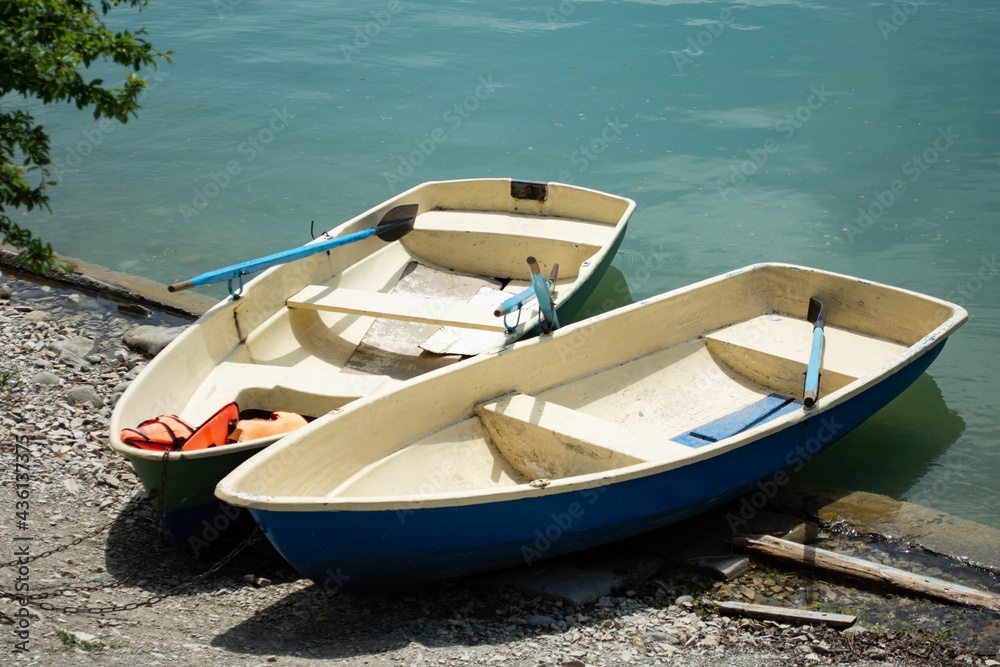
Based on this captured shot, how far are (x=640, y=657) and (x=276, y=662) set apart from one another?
1751 millimetres

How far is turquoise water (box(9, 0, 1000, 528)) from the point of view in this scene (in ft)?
29.7

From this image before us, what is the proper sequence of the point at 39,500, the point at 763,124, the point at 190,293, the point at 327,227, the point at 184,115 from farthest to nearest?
the point at 184,115
the point at 763,124
the point at 327,227
the point at 190,293
the point at 39,500

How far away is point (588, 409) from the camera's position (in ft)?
19.6

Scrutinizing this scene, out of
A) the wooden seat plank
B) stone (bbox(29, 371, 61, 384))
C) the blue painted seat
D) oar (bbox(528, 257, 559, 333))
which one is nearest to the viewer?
the wooden seat plank

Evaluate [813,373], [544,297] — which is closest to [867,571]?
[813,373]

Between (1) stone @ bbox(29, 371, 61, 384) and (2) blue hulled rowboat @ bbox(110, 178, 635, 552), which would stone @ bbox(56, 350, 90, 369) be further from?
(2) blue hulled rowboat @ bbox(110, 178, 635, 552)

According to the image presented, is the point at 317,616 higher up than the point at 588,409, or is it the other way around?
the point at 588,409

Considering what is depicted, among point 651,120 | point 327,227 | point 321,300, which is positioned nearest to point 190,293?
point 327,227

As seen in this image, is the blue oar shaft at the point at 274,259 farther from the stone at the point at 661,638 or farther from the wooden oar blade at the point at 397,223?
the stone at the point at 661,638

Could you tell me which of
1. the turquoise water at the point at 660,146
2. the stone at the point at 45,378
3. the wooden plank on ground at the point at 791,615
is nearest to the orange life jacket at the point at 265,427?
the stone at the point at 45,378

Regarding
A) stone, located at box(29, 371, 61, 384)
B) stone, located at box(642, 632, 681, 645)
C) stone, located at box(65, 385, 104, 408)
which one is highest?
stone, located at box(29, 371, 61, 384)

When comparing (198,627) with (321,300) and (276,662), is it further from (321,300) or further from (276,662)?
(321,300)

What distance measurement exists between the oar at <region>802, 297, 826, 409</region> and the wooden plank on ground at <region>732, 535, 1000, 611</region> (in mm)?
884

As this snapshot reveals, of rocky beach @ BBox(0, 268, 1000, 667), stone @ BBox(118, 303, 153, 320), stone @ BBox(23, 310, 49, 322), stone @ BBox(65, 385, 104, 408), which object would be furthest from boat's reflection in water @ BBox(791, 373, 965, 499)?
stone @ BBox(23, 310, 49, 322)
